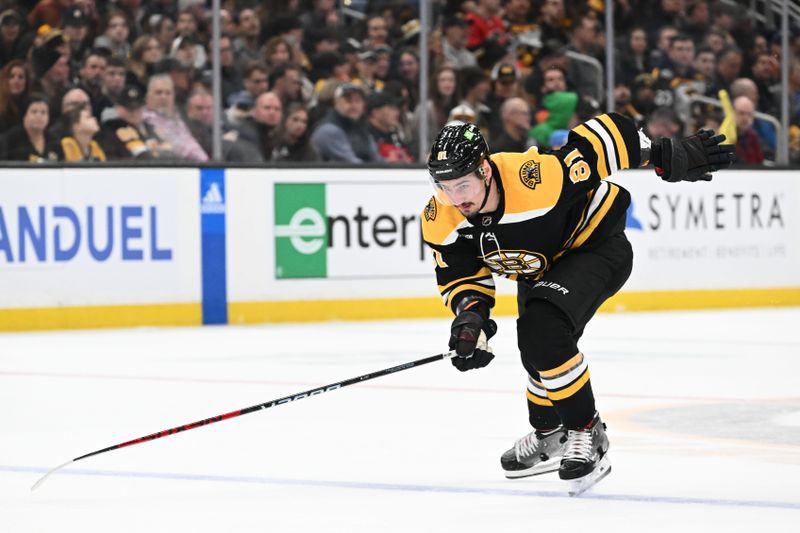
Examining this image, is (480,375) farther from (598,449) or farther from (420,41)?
(420,41)

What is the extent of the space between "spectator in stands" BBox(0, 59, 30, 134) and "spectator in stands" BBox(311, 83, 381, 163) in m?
2.01

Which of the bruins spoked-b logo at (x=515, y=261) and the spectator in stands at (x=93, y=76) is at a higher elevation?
the spectator in stands at (x=93, y=76)

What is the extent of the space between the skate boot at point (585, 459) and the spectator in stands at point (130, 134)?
5.55 metres

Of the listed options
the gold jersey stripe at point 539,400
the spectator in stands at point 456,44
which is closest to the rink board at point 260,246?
the spectator in stands at point 456,44

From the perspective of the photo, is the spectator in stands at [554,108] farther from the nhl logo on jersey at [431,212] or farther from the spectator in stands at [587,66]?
the nhl logo on jersey at [431,212]

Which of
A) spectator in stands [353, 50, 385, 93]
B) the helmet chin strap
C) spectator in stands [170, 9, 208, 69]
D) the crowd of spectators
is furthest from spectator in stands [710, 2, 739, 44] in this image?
the helmet chin strap

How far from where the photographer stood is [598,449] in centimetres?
387

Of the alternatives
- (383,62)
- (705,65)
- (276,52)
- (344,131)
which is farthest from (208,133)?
(705,65)

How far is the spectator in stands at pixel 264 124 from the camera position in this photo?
9.38 meters

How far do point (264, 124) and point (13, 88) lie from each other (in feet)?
5.66

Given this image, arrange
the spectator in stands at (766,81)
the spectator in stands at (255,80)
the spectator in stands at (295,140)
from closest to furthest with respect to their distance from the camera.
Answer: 1. the spectator in stands at (255,80)
2. the spectator in stands at (295,140)
3. the spectator in stands at (766,81)

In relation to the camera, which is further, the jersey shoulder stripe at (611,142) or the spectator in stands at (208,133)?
the spectator in stands at (208,133)

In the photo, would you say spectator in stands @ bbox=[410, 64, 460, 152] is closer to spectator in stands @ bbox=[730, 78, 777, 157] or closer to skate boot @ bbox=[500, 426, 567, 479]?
spectator in stands @ bbox=[730, 78, 777, 157]

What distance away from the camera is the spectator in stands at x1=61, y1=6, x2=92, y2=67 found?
8.73m
